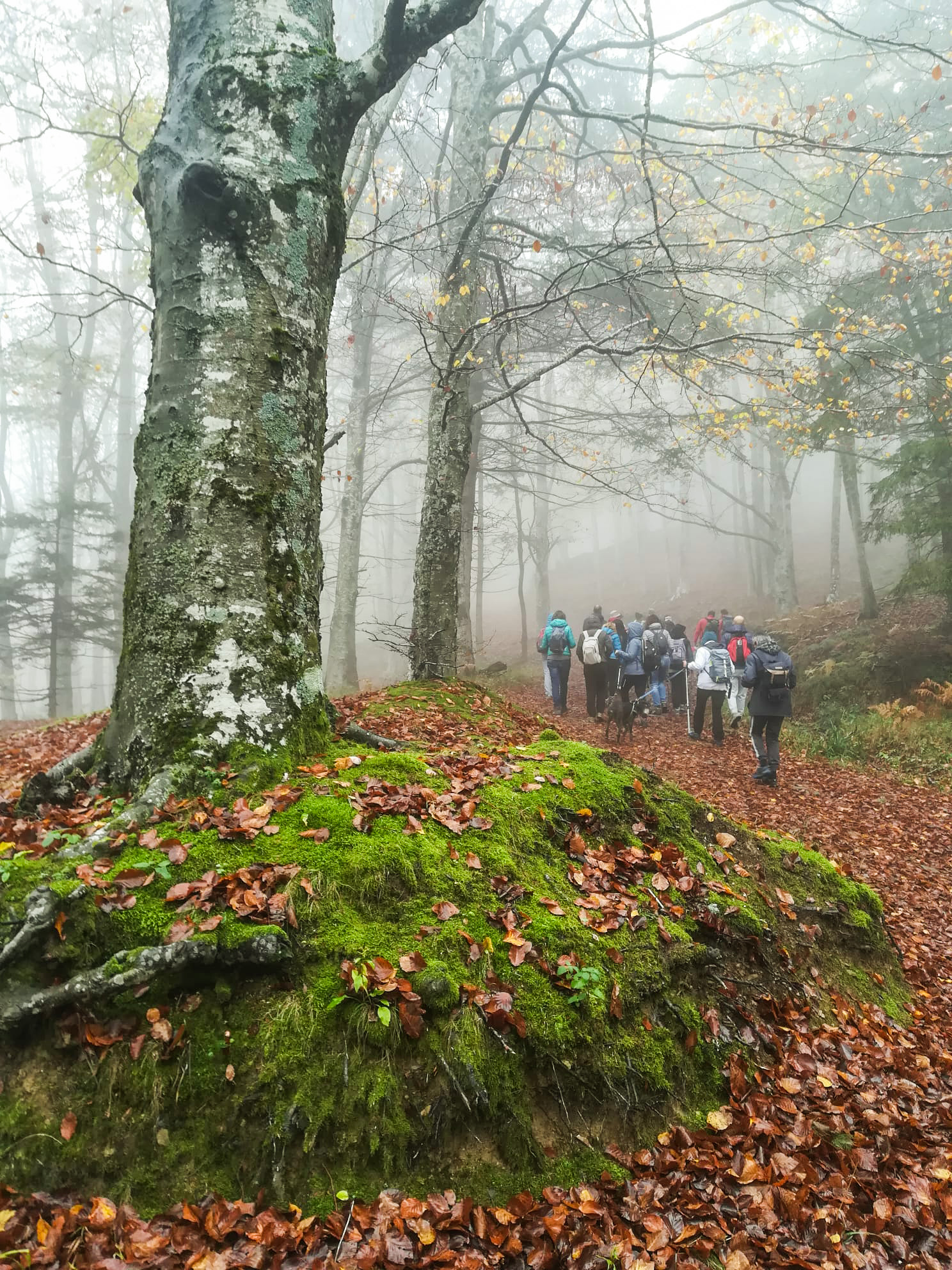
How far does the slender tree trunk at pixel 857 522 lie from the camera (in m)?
15.0

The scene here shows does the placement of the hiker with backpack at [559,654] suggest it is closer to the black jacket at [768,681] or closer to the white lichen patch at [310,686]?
the black jacket at [768,681]

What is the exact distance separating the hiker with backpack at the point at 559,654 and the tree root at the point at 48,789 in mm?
9540

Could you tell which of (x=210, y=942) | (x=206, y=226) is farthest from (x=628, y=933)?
(x=206, y=226)

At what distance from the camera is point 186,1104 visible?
7.08 ft

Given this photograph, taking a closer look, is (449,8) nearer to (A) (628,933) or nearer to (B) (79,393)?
(A) (628,933)

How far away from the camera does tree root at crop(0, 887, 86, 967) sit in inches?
87.2

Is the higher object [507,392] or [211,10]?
[211,10]

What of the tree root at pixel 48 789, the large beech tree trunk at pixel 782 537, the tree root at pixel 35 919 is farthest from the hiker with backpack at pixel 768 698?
the large beech tree trunk at pixel 782 537

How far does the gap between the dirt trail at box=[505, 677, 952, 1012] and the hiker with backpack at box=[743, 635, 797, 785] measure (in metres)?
0.39

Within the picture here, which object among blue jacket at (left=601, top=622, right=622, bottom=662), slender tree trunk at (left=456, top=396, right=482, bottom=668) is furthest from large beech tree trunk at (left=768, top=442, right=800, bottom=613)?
blue jacket at (left=601, top=622, right=622, bottom=662)

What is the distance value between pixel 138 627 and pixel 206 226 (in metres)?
2.20

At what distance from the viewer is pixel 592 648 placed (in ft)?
38.5

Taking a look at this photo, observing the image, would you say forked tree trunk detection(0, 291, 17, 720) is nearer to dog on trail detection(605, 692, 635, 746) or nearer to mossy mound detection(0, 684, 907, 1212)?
dog on trail detection(605, 692, 635, 746)

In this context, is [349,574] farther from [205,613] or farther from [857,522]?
[857,522]
